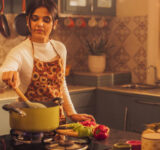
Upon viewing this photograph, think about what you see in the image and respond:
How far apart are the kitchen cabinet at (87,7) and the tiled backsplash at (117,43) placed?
7.0 inches

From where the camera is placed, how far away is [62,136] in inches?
65.7

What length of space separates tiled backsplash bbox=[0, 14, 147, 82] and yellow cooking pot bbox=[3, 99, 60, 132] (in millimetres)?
2468

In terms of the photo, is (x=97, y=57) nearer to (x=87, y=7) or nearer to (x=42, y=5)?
(x=87, y=7)

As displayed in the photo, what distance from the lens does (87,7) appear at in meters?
3.87

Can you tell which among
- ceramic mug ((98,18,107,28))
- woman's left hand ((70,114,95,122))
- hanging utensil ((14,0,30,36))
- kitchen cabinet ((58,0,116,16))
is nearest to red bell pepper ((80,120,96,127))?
woman's left hand ((70,114,95,122))

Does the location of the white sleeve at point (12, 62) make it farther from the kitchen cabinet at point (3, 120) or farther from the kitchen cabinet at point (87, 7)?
the kitchen cabinet at point (87, 7)

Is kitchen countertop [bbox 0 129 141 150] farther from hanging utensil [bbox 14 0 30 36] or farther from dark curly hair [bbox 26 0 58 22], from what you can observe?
hanging utensil [bbox 14 0 30 36]

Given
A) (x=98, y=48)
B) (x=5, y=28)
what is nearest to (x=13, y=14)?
(x=5, y=28)

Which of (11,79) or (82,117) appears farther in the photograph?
(82,117)

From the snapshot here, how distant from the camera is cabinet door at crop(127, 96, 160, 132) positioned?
3170 mm

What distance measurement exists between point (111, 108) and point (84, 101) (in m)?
0.26

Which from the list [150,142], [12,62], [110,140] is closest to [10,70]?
[12,62]

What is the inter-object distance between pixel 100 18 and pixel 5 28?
122cm

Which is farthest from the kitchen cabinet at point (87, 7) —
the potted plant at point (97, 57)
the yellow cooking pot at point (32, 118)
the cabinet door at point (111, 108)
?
the yellow cooking pot at point (32, 118)
